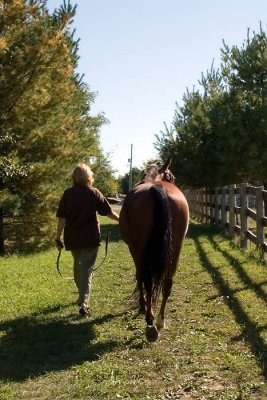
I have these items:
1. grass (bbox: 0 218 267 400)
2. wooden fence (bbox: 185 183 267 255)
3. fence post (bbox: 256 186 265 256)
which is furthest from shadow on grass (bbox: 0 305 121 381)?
wooden fence (bbox: 185 183 267 255)

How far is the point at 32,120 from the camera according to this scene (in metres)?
14.0

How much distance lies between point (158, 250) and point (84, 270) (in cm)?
154

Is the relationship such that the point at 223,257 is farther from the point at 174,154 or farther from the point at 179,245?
the point at 174,154

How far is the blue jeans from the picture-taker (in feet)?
22.5

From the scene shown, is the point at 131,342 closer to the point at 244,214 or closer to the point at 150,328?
the point at 150,328

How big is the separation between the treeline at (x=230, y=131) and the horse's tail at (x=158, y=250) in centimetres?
1630

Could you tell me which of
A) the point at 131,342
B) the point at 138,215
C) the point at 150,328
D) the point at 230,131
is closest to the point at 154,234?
the point at 138,215

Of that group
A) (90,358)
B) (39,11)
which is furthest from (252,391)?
(39,11)

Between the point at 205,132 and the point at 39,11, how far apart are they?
1203 centimetres

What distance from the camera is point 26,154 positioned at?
14039mm

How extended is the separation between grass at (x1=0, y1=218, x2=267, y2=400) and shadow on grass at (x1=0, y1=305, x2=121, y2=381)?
1 cm

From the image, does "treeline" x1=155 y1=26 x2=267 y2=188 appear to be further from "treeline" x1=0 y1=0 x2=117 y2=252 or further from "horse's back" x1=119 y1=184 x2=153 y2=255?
"horse's back" x1=119 y1=184 x2=153 y2=255

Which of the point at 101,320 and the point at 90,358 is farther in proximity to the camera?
the point at 101,320

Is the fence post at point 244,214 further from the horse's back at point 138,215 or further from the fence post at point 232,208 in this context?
the horse's back at point 138,215
